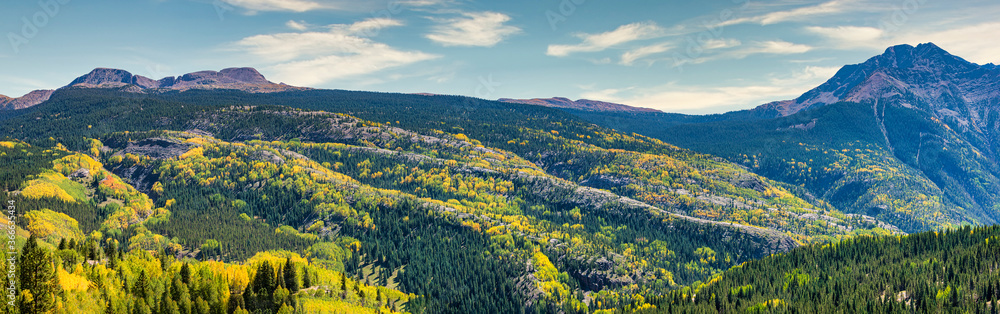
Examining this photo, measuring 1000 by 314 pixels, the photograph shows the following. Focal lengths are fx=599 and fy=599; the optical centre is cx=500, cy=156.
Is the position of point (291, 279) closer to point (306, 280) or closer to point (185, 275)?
point (306, 280)

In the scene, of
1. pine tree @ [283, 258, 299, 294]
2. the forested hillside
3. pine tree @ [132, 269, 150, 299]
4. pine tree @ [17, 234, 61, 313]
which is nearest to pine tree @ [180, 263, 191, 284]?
pine tree @ [132, 269, 150, 299]

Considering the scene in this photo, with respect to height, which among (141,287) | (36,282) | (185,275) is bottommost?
(141,287)

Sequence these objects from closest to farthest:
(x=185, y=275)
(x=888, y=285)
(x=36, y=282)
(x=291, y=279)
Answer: (x=36, y=282) < (x=888, y=285) < (x=185, y=275) < (x=291, y=279)

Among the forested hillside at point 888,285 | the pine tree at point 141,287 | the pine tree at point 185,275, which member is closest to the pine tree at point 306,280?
the pine tree at point 185,275

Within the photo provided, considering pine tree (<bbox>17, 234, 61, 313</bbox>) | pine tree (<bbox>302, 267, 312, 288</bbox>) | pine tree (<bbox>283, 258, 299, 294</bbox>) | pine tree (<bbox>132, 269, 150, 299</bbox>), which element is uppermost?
pine tree (<bbox>17, 234, 61, 313</bbox>)

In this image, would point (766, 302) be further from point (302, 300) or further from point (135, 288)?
point (135, 288)

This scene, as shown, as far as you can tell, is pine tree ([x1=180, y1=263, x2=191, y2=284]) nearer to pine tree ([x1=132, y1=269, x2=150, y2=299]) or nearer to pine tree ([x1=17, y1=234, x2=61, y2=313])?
pine tree ([x1=132, y1=269, x2=150, y2=299])

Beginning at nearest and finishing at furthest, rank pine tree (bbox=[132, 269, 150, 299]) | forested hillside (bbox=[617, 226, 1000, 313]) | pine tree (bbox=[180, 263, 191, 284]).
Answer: forested hillside (bbox=[617, 226, 1000, 313]) < pine tree (bbox=[132, 269, 150, 299]) < pine tree (bbox=[180, 263, 191, 284])

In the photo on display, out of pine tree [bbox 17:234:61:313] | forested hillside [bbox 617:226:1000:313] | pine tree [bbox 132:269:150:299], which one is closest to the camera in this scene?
pine tree [bbox 17:234:61:313]

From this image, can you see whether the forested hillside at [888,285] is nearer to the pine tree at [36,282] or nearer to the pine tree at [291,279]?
the pine tree at [291,279]

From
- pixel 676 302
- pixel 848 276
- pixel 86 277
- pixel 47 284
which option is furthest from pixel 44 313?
pixel 848 276

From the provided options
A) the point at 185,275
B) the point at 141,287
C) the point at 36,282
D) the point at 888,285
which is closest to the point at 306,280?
the point at 185,275
